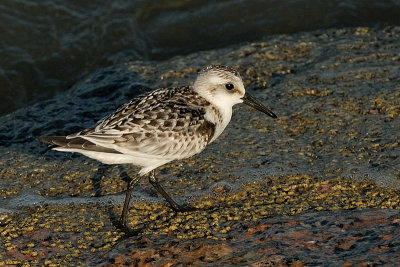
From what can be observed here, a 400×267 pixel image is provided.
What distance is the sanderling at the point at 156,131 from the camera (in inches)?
233

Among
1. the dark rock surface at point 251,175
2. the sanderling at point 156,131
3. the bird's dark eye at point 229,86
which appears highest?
the bird's dark eye at point 229,86

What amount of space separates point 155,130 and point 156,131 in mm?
13

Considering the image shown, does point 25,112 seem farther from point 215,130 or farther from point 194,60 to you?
point 215,130

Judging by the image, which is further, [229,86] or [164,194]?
[229,86]

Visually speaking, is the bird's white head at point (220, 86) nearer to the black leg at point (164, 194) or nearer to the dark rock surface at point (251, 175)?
the dark rock surface at point (251, 175)

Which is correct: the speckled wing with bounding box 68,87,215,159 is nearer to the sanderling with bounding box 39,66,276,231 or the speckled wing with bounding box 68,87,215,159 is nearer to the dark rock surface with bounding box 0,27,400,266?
the sanderling with bounding box 39,66,276,231

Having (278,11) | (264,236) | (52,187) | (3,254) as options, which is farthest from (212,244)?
(278,11)

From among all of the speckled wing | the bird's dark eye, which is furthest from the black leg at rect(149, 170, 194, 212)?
the bird's dark eye

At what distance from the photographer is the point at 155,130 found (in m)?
6.05

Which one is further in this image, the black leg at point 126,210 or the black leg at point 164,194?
the black leg at point 164,194

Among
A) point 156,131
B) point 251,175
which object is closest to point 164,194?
point 156,131

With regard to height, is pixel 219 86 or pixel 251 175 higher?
pixel 219 86

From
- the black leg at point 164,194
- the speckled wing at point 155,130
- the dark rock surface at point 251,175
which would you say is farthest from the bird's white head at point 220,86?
the black leg at point 164,194

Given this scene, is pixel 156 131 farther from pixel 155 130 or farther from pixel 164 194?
pixel 164 194
